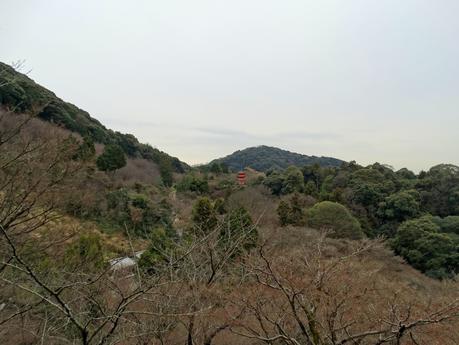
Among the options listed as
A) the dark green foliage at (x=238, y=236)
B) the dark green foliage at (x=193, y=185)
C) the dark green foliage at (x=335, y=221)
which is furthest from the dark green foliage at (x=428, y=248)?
the dark green foliage at (x=193, y=185)

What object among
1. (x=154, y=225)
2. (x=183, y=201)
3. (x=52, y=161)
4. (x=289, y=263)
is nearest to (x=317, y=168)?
(x=183, y=201)

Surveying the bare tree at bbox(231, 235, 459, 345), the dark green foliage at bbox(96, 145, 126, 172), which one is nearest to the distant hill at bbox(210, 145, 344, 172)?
the dark green foliage at bbox(96, 145, 126, 172)

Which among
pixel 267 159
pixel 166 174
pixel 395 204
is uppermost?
pixel 395 204

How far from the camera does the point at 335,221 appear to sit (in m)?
19.1

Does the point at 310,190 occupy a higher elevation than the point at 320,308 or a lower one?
lower

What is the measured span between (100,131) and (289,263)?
32160mm

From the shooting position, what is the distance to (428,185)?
87.5ft

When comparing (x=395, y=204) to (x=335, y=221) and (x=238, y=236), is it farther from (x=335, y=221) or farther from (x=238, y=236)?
(x=238, y=236)

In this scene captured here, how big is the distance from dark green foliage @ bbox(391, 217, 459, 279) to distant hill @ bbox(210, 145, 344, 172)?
52039 millimetres

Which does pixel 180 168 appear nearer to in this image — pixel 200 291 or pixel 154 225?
pixel 154 225

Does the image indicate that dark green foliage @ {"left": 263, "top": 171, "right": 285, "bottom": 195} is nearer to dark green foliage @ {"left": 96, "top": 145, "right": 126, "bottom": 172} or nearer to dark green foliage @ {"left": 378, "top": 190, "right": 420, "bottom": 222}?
dark green foliage @ {"left": 378, "top": 190, "right": 420, "bottom": 222}

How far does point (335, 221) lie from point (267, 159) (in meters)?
55.0

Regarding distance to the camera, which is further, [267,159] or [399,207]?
[267,159]

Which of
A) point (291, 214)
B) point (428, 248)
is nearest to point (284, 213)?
point (291, 214)
